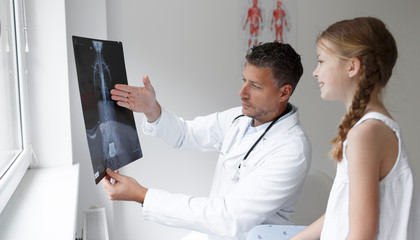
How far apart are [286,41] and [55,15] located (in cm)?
157

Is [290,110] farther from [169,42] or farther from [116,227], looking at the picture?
[116,227]

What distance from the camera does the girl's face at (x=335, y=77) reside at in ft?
2.99

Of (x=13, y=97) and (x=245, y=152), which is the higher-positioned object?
(x=13, y=97)

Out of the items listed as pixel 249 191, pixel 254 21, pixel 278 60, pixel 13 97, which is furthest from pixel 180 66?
pixel 249 191

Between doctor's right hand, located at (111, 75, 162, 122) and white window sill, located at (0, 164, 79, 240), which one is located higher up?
doctor's right hand, located at (111, 75, 162, 122)

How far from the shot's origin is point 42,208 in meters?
1.18

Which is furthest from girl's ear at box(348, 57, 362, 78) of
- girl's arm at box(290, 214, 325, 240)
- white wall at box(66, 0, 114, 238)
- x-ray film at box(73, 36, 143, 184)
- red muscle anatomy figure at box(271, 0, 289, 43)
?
red muscle anatomy figure at box(271, 0, 289, 43)

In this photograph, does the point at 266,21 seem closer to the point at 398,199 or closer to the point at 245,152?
the point at 245,152

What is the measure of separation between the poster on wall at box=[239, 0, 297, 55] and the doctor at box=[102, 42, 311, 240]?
861mm

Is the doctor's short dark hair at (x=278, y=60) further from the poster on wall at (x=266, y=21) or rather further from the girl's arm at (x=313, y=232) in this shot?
the poster on wall at (x=266, y=21)

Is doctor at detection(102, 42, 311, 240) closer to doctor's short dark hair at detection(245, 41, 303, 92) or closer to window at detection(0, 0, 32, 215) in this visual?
doctor's short dark hair at detection(245, 41, 303, 92)

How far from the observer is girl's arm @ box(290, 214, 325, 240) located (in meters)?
1.11

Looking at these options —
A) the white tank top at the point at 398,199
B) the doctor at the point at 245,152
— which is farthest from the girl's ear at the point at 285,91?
the white tank top at the point at 398,199

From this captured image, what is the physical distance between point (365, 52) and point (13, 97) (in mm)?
1198
